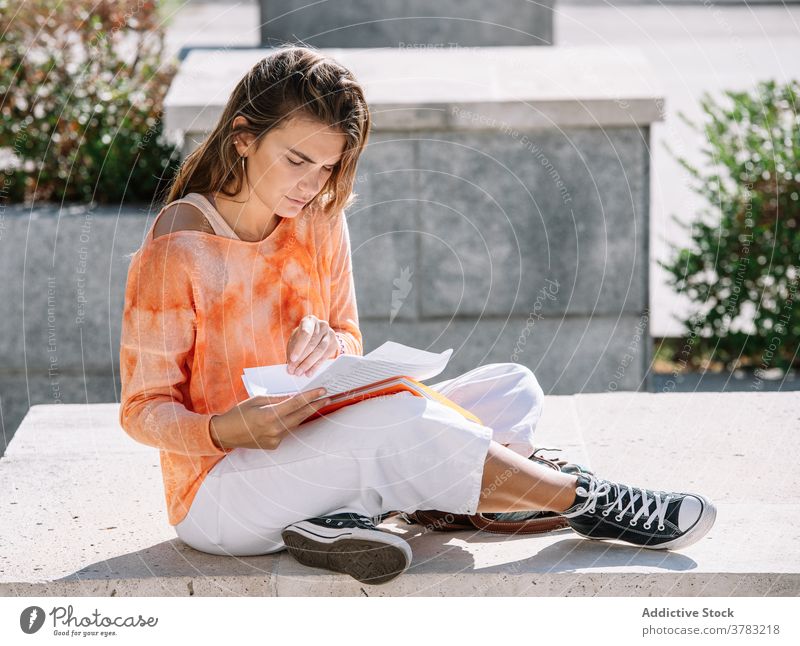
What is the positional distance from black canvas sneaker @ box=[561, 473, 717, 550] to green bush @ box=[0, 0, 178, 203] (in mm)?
3183

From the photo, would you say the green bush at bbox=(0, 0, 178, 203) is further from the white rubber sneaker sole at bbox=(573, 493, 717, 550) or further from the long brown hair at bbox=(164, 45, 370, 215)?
the white rubber sneaker sole at bbox=(573, 493, 717, 550)

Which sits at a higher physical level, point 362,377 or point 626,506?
point 362,377

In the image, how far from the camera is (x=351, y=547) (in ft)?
8.21

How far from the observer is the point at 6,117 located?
5492 mm

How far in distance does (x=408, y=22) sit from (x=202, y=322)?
3872mm

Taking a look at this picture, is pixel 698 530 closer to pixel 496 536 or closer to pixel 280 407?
pixel 496 536

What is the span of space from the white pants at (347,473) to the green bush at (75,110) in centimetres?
293

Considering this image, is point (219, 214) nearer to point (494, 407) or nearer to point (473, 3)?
point (494, 407)

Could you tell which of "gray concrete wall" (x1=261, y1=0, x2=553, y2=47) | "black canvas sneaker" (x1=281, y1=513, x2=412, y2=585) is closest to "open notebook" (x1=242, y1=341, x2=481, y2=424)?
"black canvas sneaker" (x1=281, y1=513, x2=412, y2=585)

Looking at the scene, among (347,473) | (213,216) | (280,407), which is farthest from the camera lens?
(213,216)

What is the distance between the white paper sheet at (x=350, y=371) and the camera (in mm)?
2451

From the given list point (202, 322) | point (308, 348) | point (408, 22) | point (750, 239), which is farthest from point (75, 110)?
point (308, 348)

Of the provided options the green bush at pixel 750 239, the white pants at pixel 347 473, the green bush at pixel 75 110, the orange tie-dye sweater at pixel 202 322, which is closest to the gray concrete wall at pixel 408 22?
the green bush at pixel 75 110

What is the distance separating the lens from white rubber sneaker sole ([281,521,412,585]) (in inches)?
98.2
